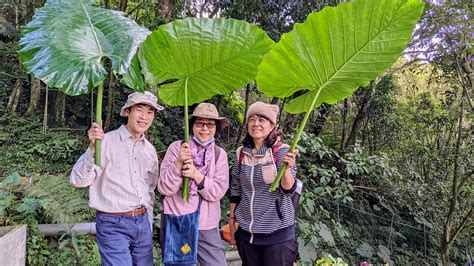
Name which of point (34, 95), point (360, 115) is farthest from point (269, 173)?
point (34, 95)

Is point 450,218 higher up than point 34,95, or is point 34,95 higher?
point 34,95

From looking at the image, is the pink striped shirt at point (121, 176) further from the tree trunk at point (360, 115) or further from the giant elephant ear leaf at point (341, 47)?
the tree trunk at point (360, 115)

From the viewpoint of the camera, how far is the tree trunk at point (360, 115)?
5135 millimetres

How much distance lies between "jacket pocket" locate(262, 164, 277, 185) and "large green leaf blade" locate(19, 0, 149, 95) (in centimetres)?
86

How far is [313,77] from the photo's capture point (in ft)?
4.75

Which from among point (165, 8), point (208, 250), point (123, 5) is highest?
point (123, 5)

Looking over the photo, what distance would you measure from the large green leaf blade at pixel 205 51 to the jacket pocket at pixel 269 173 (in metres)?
0.46

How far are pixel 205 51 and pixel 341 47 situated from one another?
22.1 inches

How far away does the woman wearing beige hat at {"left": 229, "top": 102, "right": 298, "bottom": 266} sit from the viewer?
172cm

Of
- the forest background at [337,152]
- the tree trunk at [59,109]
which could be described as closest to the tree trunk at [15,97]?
the forest background at [337,152]

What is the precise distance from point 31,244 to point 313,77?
256 cm

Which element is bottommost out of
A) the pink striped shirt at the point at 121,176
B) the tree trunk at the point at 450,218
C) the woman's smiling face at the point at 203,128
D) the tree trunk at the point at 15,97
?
the tree trunk at the point at 450,218

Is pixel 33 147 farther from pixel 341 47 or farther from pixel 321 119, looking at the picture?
pixel 341 47

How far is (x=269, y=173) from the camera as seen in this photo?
171 cm
